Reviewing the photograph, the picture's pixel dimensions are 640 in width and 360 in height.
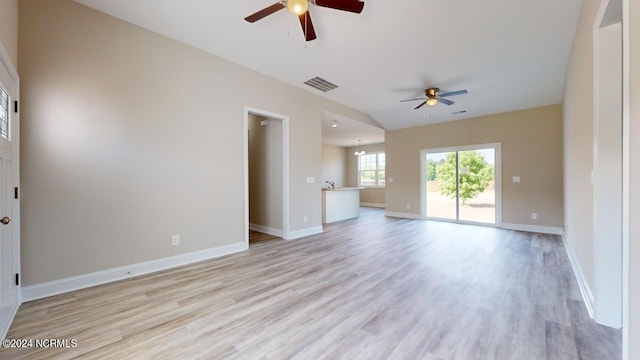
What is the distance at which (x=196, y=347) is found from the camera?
1.78m

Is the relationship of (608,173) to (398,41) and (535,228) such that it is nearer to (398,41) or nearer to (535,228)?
(398,41)

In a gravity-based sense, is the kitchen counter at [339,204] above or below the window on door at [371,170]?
below

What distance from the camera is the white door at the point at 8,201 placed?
196 centimetres

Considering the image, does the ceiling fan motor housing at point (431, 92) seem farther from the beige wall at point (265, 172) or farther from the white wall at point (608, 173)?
the beige wall at point (265, 172)

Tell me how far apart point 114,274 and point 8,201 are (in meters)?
1.29

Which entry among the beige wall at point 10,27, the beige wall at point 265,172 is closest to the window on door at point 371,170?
the beige wall at point 265,172

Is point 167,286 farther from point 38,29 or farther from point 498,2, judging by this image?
point 498,2

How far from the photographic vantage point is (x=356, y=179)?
37.3ft

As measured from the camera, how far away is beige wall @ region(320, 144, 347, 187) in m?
10.8

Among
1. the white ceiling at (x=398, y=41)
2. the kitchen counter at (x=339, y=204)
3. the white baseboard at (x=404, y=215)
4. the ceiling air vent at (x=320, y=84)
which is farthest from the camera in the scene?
the white baseboard at (x=404, y=215)

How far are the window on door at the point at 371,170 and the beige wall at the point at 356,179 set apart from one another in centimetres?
20

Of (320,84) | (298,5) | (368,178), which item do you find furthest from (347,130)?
(298,5)

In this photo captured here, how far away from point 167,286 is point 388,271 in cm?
269

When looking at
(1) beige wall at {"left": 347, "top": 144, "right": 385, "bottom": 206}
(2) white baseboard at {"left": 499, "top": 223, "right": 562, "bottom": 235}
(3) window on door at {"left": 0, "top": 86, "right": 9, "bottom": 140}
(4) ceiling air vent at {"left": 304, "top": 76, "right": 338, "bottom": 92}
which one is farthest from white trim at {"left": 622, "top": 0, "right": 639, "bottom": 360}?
(1) beige wall at {"left": 347, "top": 144, "right": 385, "bottom": 206}
